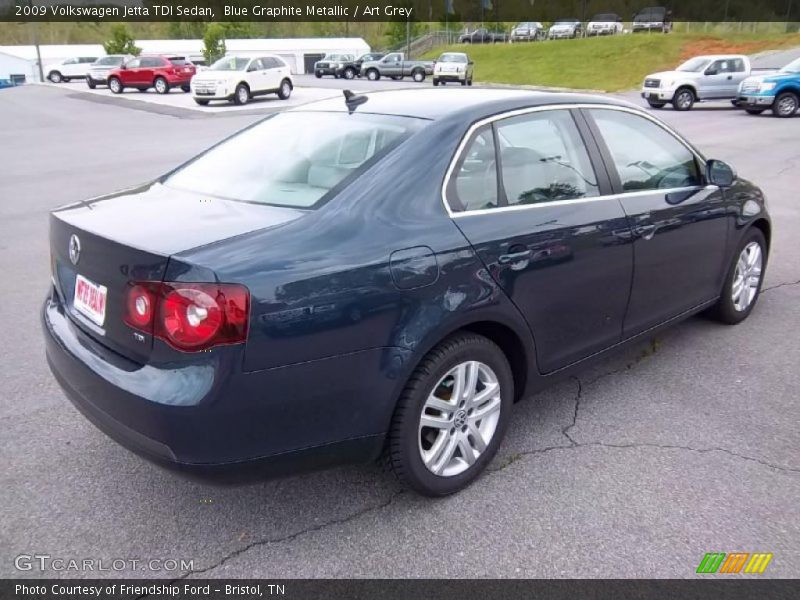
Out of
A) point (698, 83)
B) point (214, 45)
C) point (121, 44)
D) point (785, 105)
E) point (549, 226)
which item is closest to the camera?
point (549, 226)

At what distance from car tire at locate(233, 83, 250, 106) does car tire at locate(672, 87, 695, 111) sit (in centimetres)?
1575

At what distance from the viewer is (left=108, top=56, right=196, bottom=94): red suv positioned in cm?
3362

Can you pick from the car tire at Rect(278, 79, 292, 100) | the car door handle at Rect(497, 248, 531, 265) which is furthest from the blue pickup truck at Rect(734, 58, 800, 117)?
the car door handle at Rect(497, 248, 531, 265)

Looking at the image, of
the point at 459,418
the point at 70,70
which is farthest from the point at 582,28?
the point at 459,418

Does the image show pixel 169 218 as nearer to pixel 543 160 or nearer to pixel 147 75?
pixel 543 160

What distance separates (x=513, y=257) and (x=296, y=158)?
3.71 feet

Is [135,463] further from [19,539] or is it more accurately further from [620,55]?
[620,55]

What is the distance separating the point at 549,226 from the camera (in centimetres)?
321

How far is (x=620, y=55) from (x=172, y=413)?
47.1 m

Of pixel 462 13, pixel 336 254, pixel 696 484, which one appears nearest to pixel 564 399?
pixel 696 484

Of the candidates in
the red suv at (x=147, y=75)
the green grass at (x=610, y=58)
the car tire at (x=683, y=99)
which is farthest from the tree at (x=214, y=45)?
the car tire at (x=683, y=99)

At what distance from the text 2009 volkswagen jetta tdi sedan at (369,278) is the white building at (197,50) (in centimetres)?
6534

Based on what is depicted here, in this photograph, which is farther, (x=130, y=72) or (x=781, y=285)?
(x=130, y=72)

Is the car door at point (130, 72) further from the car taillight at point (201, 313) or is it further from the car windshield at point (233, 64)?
the car taillight at point (201, 313)
